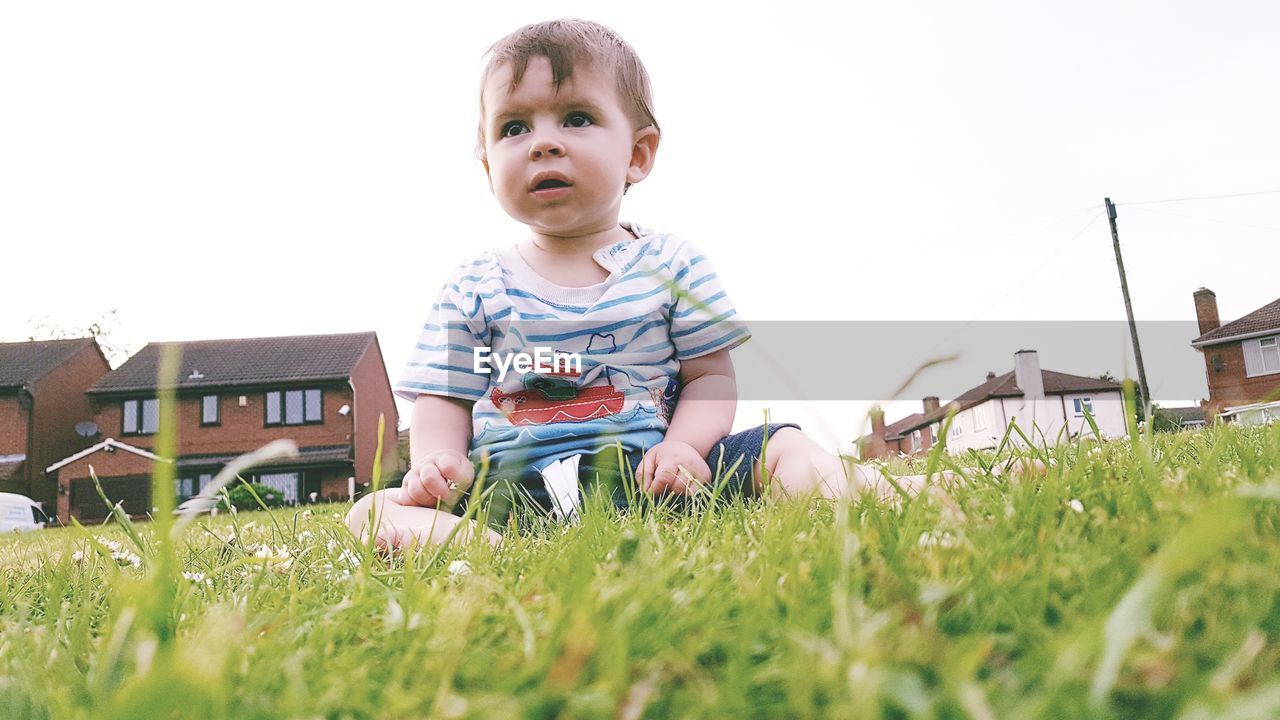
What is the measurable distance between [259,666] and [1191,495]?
Result: 1313mm

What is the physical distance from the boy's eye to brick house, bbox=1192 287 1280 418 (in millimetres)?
41963

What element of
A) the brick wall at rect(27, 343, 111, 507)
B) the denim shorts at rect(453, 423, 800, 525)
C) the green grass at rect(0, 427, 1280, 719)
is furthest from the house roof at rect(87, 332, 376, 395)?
the green grass at rect(0, 427, 1280, 719)

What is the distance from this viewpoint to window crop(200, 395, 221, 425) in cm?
3172

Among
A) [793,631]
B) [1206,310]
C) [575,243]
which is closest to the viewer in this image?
[793,631]

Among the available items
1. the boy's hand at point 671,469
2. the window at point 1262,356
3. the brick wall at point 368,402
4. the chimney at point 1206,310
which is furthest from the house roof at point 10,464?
the chimney at point 1206,310

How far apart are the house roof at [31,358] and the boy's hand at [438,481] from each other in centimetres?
3773

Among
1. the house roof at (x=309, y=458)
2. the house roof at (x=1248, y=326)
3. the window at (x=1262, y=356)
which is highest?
the house roof at (x=1248, y=326)

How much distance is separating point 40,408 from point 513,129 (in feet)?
124

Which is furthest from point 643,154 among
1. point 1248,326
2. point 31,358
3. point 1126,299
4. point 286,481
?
point 1248,326

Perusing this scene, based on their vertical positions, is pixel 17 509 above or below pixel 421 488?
below

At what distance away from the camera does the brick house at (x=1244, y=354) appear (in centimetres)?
3741

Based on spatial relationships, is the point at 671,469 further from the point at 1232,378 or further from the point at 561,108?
the point at 1232,378

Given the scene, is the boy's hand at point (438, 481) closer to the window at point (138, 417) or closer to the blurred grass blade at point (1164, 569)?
the blurred grass blade at point (1164, 569)

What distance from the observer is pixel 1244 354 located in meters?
38.1
